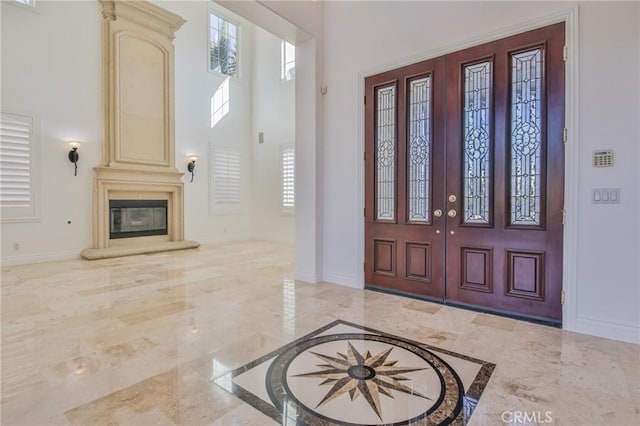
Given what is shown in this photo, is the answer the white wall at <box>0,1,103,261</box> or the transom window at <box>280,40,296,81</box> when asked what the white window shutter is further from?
the white wall at <box>0,1,103,261</box>

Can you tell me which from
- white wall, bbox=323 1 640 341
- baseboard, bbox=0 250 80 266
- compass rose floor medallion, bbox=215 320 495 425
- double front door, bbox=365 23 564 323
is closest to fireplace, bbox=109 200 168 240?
baseboard, bbox=0 250 80 266

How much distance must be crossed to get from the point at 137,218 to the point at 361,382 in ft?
22.1

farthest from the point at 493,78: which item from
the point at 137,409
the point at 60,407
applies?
the point at 60,407

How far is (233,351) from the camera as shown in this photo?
246 centimetres

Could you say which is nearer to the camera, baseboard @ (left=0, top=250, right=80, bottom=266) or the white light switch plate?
the white light switch plate

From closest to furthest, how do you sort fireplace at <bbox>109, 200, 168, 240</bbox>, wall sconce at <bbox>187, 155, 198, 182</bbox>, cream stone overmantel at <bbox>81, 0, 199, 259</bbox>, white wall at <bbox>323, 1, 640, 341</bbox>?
white wall at <bbox>323, 1, 640, 341</bbox> < cream stone overmantel at <bbox>81, 0, 199, 259</bbox> < fireplace at <bbox>109, 200, 168, 240</bbox> < wall sconce at <bbox>187, 155, 198, 182</bbox>

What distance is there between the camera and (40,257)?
228 inches

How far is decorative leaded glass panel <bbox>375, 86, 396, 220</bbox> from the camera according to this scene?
391 centimetres

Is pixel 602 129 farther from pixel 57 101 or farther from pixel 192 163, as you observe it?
pixel 57 101

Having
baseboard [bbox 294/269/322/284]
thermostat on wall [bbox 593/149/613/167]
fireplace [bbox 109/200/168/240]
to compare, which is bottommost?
baseboard [bbox 294/269/322/284]

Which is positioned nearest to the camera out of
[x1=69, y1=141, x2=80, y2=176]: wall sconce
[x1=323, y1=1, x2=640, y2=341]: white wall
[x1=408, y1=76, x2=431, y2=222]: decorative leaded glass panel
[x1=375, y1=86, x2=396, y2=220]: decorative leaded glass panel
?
[x1=323, y1=1, x2=640, y2=341]: white wall

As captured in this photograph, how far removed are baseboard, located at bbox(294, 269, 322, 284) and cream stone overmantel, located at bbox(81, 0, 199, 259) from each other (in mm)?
3922

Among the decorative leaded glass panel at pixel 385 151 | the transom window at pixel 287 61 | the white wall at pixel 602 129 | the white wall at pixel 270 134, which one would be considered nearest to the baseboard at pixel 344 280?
the decorative leaded glass panel at pixel 385 151

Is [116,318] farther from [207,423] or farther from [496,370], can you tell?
[496,370]
